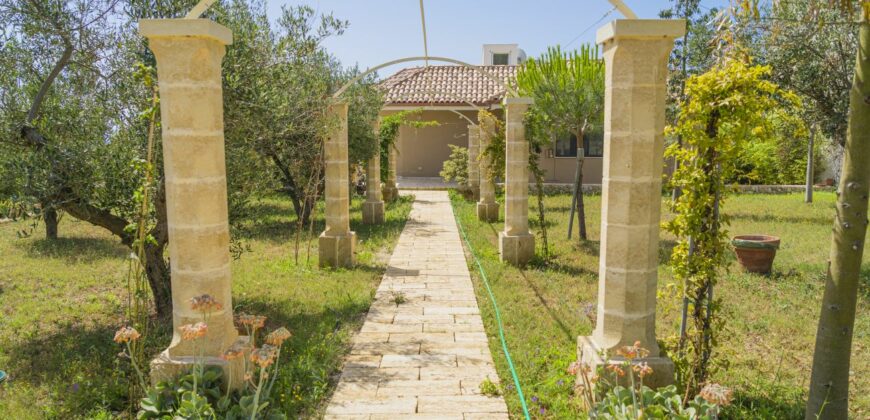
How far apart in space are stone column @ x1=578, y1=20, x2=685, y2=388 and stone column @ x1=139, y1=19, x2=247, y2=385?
2.46 m

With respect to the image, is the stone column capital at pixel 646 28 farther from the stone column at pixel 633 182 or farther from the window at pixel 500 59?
the window at pixel 500 59

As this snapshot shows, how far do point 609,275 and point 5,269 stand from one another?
9.35 meters

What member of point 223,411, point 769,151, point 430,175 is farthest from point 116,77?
point 769,151

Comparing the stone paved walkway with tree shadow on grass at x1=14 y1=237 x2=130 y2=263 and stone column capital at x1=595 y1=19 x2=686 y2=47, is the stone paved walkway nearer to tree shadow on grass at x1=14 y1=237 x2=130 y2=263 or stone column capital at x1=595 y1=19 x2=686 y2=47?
stone column capital at x1=595 y1=19 x2=686 y2=47

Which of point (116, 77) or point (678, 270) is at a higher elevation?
point (116, 77)

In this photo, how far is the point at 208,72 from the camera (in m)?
3.65

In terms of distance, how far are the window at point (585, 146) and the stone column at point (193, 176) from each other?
60.1 ft

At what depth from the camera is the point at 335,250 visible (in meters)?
8.76

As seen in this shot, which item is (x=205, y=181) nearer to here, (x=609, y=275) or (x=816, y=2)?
(x=609, y=275)

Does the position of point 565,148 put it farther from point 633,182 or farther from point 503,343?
point 633,182

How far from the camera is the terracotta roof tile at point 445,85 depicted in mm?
21297

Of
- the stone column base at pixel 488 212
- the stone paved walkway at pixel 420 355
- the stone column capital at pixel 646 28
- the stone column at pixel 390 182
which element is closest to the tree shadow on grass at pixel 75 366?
the stone paved walkway at pixel 420 355

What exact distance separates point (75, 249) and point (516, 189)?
7.98 meters

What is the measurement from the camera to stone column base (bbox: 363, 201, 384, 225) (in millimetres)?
13484
